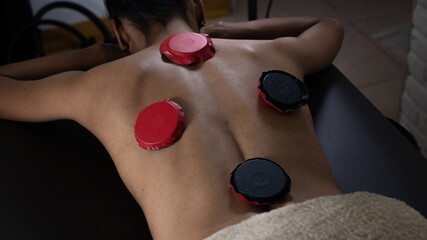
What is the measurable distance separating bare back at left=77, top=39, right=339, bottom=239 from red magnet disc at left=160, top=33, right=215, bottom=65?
2 cm

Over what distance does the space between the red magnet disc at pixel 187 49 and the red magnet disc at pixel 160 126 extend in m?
0.12

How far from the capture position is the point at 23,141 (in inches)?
46.8

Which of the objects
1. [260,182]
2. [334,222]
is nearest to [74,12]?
[260,182]

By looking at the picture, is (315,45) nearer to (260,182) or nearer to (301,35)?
(301,35)

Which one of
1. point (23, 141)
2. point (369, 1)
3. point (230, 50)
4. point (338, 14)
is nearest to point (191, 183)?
A: point (230, 50)

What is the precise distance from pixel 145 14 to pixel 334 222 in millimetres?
626

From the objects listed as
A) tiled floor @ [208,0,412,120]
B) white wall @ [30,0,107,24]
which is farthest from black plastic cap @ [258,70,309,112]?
white wall @ [30,0,107,24]

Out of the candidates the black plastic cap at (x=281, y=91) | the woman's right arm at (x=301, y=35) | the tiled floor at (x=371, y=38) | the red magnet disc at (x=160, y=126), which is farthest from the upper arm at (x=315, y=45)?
the tiled floor at (x=371, y=38)

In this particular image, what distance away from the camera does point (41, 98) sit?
43.1 inches

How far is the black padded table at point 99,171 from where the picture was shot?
3.35 feet

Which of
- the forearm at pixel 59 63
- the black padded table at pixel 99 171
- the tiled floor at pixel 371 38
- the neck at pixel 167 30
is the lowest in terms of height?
the tiled floor at pixel 371 38

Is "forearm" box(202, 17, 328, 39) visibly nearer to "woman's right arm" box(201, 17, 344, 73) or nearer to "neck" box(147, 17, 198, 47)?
"woman's right arm" box(201, 17, 344, 73)

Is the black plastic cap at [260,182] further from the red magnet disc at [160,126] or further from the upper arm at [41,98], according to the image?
the upper arm at [41,98]

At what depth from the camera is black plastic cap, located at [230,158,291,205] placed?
0.78 m
